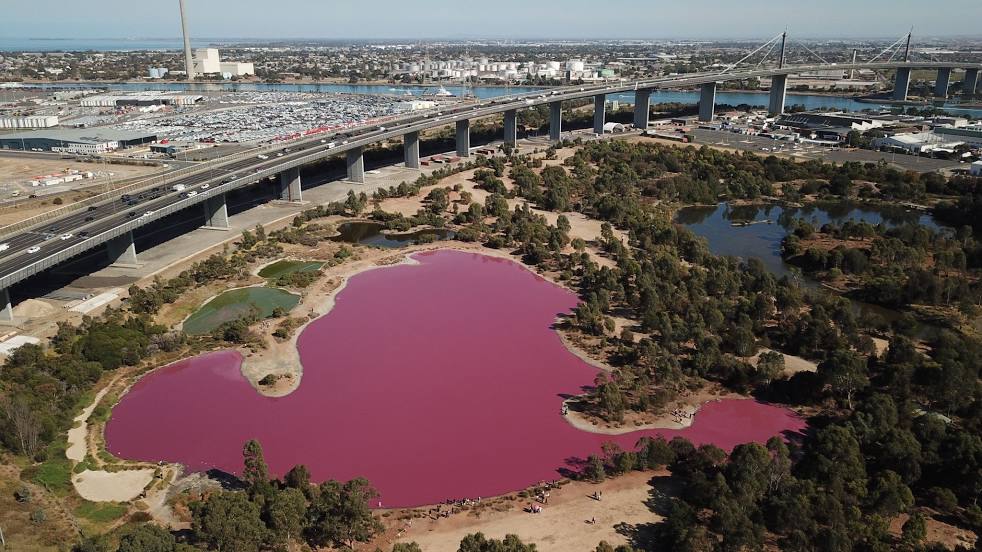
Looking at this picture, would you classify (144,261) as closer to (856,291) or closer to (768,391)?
(768,391)

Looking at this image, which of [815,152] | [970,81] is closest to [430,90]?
[815,152]

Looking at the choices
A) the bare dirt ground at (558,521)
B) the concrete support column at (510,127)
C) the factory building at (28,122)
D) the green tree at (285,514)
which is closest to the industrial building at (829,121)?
the concrete support column at (510,127)

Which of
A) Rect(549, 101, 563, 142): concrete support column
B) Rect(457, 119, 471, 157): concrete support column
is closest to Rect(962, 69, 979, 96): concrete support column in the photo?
Rect(549, 101, 563, 142): concrete support column

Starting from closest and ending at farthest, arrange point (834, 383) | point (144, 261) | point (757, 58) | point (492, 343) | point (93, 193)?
point (834, 383), point (492, 343), point (144, 261), point (93, 193), point (757, 58)

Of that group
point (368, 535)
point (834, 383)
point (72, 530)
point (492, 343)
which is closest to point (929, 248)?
point (834, 383)

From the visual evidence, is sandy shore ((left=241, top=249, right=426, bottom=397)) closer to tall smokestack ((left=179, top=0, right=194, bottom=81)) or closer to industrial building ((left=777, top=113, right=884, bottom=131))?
industrial building ((left=777, top=113, right=884, bottom=131))

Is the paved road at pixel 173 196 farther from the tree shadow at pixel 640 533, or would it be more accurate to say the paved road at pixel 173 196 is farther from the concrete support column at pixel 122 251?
the tree shadow at pixel 640 533
